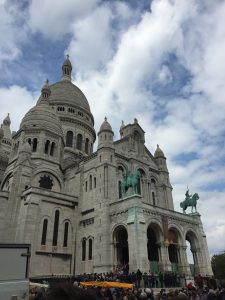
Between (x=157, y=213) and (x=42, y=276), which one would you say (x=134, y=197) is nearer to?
(x=157, y=213)

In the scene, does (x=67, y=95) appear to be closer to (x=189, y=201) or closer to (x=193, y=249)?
(x=189, y=201)

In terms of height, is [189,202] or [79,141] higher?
[79,141]

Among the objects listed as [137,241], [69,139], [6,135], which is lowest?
[137,241]

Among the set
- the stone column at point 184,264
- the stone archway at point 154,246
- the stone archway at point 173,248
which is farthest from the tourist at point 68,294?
the stone column at point 184,264

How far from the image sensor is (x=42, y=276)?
28.8m

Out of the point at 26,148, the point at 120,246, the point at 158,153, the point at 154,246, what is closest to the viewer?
the point at 120,246

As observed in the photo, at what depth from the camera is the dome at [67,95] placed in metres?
53.2

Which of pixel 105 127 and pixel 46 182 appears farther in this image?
pixel 46 182

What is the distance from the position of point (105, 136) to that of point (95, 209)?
362 inches

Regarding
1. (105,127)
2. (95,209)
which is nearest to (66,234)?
(95,209)

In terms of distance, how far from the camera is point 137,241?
2697 centimetres

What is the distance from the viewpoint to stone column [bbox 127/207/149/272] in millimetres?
26312

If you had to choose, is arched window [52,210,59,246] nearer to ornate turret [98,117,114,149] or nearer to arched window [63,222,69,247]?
arched window [63,222,69,247]

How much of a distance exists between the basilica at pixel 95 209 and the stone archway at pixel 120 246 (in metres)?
0.10
